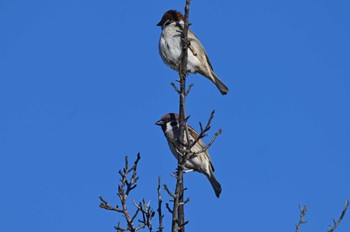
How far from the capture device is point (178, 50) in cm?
711

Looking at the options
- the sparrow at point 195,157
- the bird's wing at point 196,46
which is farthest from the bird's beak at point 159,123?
the bird's wing at point 196,46

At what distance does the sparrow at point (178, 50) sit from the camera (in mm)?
7137

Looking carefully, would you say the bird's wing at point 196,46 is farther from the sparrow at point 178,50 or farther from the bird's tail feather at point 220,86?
the bird's tail feather at point 220,86

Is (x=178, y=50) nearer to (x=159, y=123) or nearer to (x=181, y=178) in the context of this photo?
(x=159, y=123)

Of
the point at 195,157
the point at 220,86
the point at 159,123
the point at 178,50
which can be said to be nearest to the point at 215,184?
the point at 195,157

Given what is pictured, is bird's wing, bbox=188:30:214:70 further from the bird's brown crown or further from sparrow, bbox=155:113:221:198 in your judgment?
sparrow, bbox=155:113:221:198

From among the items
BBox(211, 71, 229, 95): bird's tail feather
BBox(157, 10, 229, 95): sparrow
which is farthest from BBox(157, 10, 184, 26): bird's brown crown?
BBox(211, 71, 229, 95): bird's tail feather

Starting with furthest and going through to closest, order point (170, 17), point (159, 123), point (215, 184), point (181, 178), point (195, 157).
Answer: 1. point (170, 17)
2. point (215, 184)
3. point (159, 123)
4. point (195, 157)
5. point (181, 178)

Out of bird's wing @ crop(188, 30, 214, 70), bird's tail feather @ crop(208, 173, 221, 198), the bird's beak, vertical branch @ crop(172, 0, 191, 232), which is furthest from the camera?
bird's wing @ crop(188, 30, 214, 70)

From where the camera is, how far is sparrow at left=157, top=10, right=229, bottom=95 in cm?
714

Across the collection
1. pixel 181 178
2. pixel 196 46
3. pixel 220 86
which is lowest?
pixel 181 178

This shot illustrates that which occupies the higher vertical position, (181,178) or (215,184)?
(215,184)

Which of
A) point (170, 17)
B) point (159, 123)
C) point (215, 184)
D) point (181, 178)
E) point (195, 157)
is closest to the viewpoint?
point (181, 178)

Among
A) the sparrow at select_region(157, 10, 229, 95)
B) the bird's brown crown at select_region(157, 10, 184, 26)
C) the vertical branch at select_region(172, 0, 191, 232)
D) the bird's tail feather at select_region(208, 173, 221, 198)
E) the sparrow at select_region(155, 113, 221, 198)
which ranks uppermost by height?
the bird's brown crown at select_region(157, 10, 184, 26)
